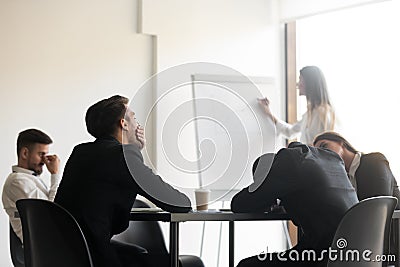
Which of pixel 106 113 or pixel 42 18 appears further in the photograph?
pixel 42 18

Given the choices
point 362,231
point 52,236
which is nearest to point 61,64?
point 52,236

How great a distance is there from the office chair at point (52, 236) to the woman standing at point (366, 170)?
60.5 inches

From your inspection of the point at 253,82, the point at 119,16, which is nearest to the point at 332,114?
the point at 253,82

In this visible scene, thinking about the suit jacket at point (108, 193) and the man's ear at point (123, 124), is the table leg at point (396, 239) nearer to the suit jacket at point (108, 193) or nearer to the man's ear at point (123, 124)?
the suit jacket at point (108, 193)

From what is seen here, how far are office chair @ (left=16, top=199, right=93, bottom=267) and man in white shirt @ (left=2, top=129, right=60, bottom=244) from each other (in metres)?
1.21

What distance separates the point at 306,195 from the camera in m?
3.00

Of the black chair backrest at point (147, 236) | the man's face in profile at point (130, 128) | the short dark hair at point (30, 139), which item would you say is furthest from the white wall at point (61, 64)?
the man's face in profile at point (130, 128)

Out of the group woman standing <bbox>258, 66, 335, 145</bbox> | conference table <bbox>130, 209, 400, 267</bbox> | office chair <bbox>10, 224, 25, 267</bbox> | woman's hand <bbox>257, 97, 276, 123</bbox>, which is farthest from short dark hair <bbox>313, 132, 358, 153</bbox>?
woman's hand <bbox>257, 97, 276, 123</bbox>

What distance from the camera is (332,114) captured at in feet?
18.4

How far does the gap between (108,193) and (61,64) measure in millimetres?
3078

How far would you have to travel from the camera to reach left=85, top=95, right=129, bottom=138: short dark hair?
307 cm

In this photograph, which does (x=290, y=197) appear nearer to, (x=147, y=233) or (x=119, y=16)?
(x=147, y=233)

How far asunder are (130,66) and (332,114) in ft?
5.71

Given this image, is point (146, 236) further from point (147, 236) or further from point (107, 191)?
point (107, 191)
